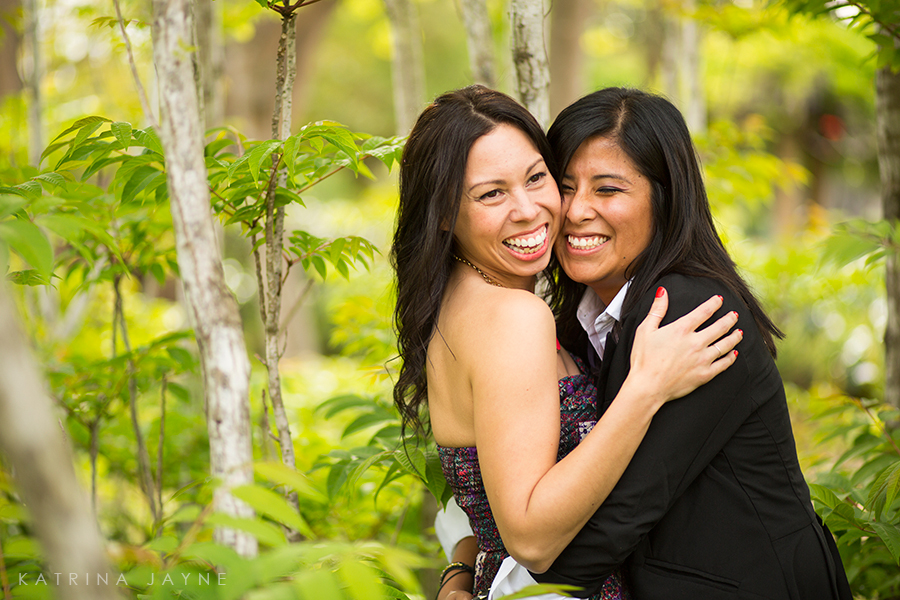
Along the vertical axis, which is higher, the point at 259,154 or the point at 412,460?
the point at 259,154

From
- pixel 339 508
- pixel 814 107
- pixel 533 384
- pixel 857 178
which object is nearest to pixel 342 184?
pixel 814 107

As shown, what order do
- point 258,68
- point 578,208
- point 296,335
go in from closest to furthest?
point 578,208, point 258,68, point 296,335

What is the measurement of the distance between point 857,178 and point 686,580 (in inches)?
767

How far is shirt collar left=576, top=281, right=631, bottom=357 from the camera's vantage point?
6.13 feet

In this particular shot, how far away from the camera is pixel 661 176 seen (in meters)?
1.91

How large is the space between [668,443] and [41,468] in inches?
49.8

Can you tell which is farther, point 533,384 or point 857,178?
point 857,178

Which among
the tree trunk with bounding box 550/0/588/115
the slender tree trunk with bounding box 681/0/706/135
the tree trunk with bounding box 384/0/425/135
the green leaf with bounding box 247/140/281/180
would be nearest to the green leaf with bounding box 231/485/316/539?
the green leaf with bounding box 247/140/281/180

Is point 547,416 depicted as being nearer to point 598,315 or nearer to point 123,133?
point 598,315

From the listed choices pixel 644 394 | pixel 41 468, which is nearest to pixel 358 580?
pixel 41 468

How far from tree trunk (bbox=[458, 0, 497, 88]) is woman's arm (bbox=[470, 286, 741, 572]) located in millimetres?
1714

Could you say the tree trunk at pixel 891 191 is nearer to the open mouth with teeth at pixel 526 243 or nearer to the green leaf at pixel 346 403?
the open mouth with teeth at pixel 526 243

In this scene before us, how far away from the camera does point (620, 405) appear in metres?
1.50

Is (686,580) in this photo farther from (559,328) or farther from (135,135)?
(135,135)
